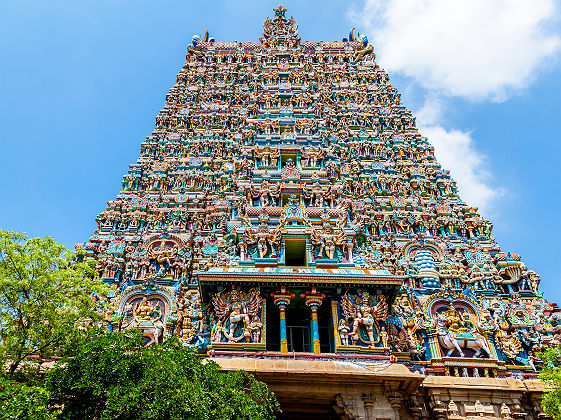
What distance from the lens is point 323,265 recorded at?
1855 cm

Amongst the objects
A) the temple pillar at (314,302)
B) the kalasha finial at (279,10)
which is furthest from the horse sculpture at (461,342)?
the kalasha finial at (279,10)

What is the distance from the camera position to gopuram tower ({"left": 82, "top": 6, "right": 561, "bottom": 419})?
14969 millimetres

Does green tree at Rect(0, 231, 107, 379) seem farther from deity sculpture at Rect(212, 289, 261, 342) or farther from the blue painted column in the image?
the blue painted column

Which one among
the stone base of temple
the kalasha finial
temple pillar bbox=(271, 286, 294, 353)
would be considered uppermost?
the kalasha finial

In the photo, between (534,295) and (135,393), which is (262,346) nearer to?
(135,393)

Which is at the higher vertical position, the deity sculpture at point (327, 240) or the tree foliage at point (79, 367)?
the deity sculpture at point (327, 240)

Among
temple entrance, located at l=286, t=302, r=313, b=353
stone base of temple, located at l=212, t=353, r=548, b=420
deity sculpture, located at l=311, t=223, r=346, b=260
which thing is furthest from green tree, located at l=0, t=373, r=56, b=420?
deity sculpture, located at l=311, t=223, r=346, b=260

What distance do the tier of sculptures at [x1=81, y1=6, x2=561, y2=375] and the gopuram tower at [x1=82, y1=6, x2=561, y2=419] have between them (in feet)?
0.26

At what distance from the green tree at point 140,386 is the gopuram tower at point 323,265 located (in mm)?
3105

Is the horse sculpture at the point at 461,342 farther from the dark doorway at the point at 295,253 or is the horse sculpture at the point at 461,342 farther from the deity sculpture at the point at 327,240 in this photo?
the dark doorway at the point at 295,253

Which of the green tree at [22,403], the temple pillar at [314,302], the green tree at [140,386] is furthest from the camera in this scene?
the temple pillar at [314,302]

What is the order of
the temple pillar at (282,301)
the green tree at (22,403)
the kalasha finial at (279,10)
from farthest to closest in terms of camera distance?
the kalasha finial at (279,10)
the temple pillar at (282,301)
the green tree at (22,403)

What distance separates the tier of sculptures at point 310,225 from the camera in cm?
1678

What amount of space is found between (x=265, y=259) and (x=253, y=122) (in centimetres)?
1045
